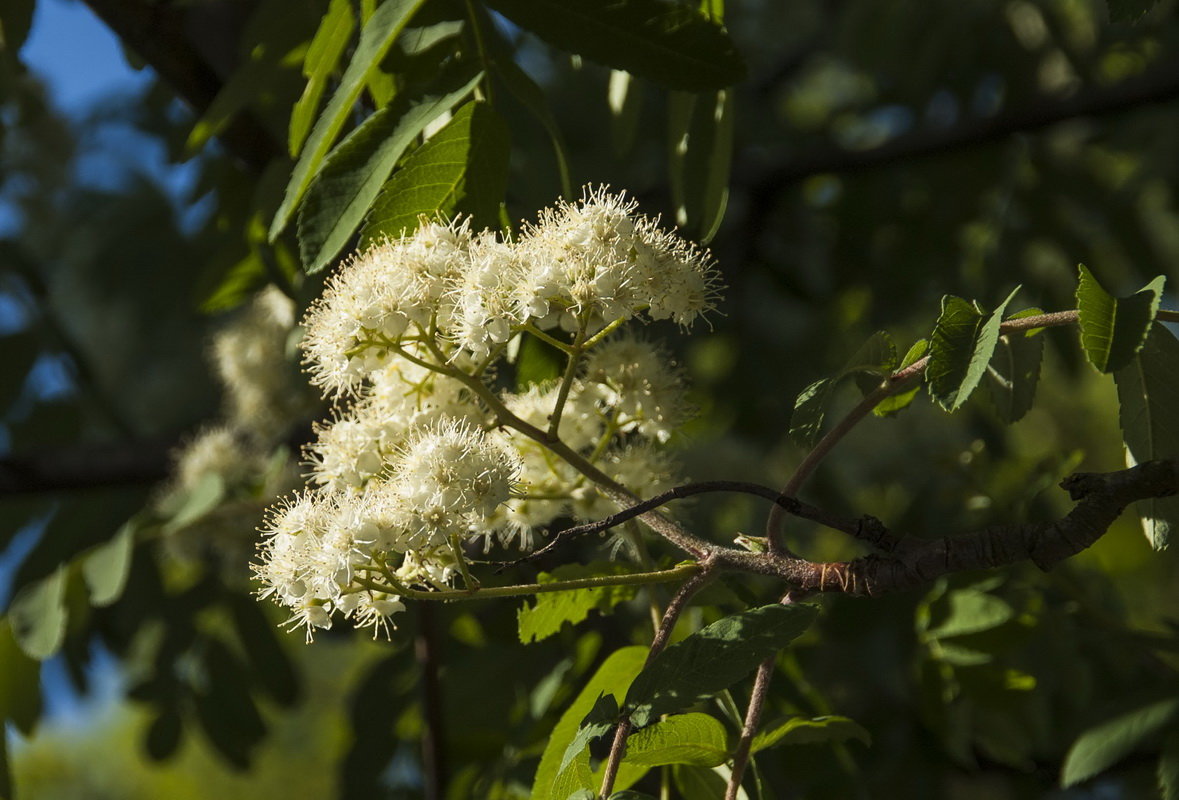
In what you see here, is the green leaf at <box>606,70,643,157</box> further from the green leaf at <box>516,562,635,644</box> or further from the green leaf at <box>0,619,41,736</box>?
the green leaf at <box>0,619,41,736</box>

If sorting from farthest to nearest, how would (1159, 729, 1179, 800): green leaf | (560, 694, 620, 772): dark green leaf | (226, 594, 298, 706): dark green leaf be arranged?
(226, 594, 298, 706): dark green leaf
(1159, 729, 1179, 800): green leaf
(560, 694, 620, 772): dark green leaf

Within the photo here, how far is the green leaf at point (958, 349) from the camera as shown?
1.23 metres

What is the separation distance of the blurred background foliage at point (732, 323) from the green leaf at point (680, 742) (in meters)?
0.18

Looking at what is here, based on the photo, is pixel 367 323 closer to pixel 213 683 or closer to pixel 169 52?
pixel 169 52

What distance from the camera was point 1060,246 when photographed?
10.5 feet

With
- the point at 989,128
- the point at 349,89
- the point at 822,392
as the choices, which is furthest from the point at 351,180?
the point at 989,128

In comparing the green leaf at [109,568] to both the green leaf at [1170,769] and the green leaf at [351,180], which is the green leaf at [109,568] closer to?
the green leaf at [351,180]

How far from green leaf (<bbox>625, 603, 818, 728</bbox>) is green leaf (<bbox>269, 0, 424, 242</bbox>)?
2.45 feet

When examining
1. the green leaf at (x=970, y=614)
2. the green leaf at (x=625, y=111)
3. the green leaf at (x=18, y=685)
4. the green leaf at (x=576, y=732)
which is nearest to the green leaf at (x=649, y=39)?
the green leaf at (x=625, y=111)

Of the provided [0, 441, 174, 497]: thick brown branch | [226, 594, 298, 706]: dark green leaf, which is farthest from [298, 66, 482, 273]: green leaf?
[0, 441, 174, 497]: thick brown branch

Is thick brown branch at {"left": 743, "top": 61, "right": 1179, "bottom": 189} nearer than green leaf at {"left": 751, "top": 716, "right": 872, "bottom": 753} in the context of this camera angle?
No

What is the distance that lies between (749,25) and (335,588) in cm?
389

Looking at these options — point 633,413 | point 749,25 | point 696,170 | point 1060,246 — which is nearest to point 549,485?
point 633,413

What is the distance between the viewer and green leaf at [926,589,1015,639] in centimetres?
192
